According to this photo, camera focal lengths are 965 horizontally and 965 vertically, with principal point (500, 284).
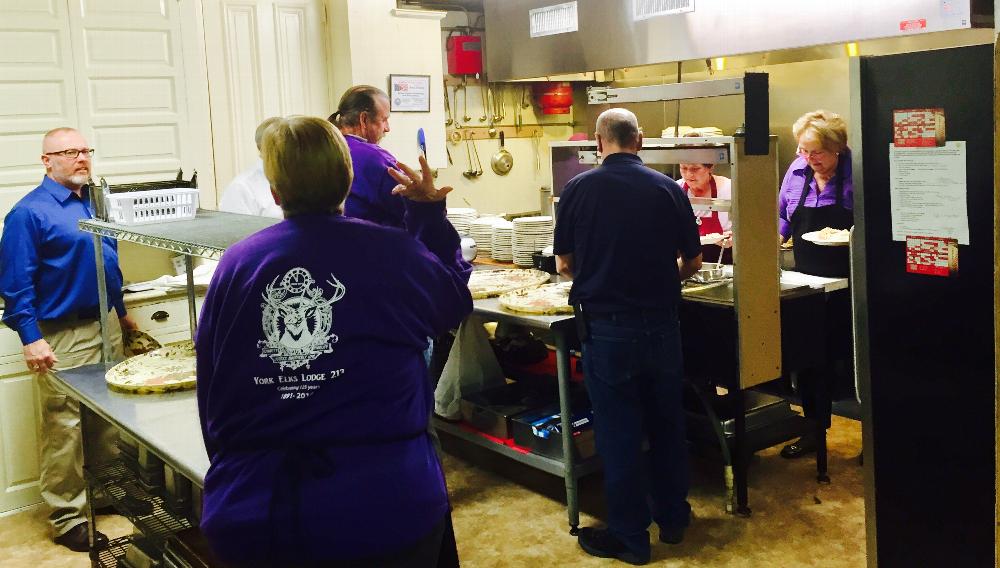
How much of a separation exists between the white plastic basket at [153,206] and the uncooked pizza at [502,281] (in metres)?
1.34

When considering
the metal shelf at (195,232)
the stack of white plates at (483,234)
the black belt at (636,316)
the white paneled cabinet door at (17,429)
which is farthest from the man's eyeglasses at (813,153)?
the white paneled cabinet door at (17,429)

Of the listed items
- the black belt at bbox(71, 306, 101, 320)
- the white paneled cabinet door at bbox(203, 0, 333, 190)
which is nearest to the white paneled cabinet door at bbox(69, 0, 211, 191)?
the white paneled cabinet door at bbox(203, 0, 333, 190)

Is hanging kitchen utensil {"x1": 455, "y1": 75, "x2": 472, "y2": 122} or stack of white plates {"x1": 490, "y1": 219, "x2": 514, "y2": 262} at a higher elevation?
hanging kitchen utensil {"x1": 455, "y1": 75, "x2": 472, "y2": 122}

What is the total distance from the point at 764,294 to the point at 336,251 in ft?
7.43

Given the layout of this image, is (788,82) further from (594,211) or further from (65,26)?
(65,26)

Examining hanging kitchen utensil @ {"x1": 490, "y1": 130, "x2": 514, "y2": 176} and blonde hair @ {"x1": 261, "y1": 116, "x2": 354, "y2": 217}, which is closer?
blonde hair @ {"x1": 261, "y1": 116, "x2": 354, "y2": 217}

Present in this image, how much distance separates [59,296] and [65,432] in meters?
0.59

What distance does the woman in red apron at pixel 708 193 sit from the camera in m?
4.63

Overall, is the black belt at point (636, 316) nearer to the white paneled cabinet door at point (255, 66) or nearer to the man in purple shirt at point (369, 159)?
the man in purple shirt at point (369, 159)

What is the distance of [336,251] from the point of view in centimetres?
177

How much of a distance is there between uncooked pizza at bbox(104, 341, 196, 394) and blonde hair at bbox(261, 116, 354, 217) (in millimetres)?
1302

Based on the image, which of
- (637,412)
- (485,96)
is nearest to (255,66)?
(485,96)

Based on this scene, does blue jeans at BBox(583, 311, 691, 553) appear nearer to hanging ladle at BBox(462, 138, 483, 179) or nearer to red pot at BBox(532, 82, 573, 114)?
hanging ladle at BBox(462, 138, 483, 179)

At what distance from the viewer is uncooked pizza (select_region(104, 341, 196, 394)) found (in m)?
2.91
